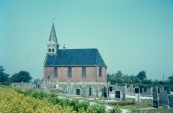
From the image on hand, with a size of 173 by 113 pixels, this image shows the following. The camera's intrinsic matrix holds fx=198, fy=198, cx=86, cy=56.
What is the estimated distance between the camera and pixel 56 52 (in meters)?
59.2

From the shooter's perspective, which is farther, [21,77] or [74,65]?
[21,77]

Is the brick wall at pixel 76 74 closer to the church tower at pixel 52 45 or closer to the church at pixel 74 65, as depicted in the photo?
the church at pixel 74 65

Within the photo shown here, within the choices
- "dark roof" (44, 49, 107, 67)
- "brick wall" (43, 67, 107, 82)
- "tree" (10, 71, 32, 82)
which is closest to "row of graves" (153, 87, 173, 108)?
"brick wall" (43, 67, 107, 82)

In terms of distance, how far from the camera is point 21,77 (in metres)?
68.8

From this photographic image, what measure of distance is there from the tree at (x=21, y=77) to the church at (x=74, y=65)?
15.7m

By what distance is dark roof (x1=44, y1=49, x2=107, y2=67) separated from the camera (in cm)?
5434

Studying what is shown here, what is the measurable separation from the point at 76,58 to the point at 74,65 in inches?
90.1

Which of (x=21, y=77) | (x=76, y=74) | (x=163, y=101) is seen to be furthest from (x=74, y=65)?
(x=163, y=101)

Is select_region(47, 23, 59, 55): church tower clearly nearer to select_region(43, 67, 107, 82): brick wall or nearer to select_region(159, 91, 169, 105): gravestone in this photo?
select_region(43, 67, 107, 82): brick wall

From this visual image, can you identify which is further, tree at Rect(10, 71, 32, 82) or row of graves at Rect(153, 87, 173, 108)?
tree at Rect(10, 71, 32, 82)

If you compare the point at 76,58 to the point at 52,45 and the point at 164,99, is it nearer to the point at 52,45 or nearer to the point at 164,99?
the point at 52,45

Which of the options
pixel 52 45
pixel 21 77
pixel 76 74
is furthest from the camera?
pixel 21 77

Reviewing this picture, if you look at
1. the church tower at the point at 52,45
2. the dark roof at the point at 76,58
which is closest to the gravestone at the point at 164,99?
the dark roof at the point at 76,58

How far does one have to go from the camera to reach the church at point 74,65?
5344 cm
